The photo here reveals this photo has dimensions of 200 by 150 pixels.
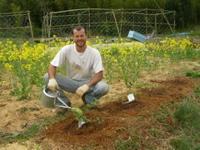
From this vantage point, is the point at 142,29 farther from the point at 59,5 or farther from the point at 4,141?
the point at 4,141

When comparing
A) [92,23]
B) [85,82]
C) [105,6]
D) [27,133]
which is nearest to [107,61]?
[85,82]

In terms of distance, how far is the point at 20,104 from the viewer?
25.3 ft

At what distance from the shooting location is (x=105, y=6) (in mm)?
26047

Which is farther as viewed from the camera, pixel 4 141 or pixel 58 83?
pixel 58 83

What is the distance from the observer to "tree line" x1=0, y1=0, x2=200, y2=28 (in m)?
24.9

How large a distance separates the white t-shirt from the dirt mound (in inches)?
21.0

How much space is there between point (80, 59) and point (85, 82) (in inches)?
12.4

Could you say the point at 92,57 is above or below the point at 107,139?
above

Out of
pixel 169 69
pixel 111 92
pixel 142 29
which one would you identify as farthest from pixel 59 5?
pixel 111 92

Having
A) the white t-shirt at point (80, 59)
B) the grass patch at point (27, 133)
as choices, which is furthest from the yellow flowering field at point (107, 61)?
the grass patch at point (27, 133)

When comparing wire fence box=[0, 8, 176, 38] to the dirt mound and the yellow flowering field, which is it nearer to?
the yellow flowering field

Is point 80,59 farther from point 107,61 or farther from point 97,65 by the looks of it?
point 107,61

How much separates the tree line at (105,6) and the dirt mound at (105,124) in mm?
17229

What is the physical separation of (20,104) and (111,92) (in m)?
1.41
